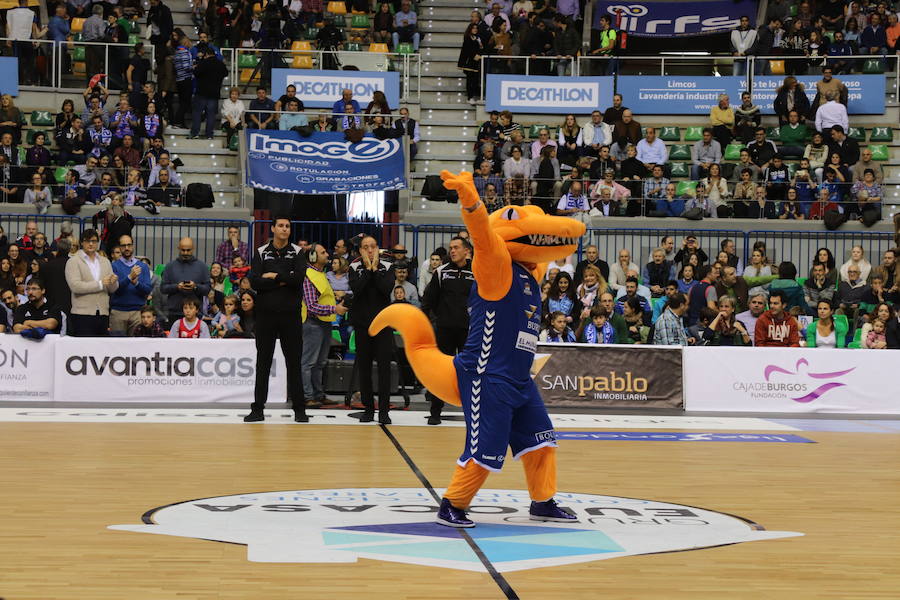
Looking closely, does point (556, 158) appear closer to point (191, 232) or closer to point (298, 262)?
point (191, 232)

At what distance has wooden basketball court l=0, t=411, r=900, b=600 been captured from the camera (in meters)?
5.29

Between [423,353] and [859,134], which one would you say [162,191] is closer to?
[859,134]

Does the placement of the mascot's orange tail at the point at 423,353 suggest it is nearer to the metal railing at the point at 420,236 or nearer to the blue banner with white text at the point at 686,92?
the metal railing at the point at 420,236

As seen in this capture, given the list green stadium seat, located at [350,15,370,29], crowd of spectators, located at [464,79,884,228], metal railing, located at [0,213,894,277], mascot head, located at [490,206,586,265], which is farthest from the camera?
green stadium seat, located at [350,15,370,29]

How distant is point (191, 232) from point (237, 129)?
3.21 metres

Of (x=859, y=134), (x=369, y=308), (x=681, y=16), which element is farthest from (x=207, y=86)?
(x=859, y=134)

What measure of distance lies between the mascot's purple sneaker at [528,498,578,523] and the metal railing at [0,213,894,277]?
11.3 m

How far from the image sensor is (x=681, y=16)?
1045 inches

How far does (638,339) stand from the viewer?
1583 centimetres

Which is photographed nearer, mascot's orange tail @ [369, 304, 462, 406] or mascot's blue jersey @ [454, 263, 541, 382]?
mascot's blue jersey @ [454, 263, 541, 382]

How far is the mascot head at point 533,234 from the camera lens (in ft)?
23.0

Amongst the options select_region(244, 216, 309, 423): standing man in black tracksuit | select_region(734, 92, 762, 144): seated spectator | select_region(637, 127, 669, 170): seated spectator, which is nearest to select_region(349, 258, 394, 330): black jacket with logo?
select_region(244, 216, 309, 423): standing man in black tracksuit

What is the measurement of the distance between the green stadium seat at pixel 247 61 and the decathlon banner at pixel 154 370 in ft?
36.4

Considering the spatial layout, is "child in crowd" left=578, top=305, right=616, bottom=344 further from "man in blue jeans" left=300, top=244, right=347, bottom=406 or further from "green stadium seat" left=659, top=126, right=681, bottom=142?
"green stadium seat" left=659, top=126, right=681, bottom=142
